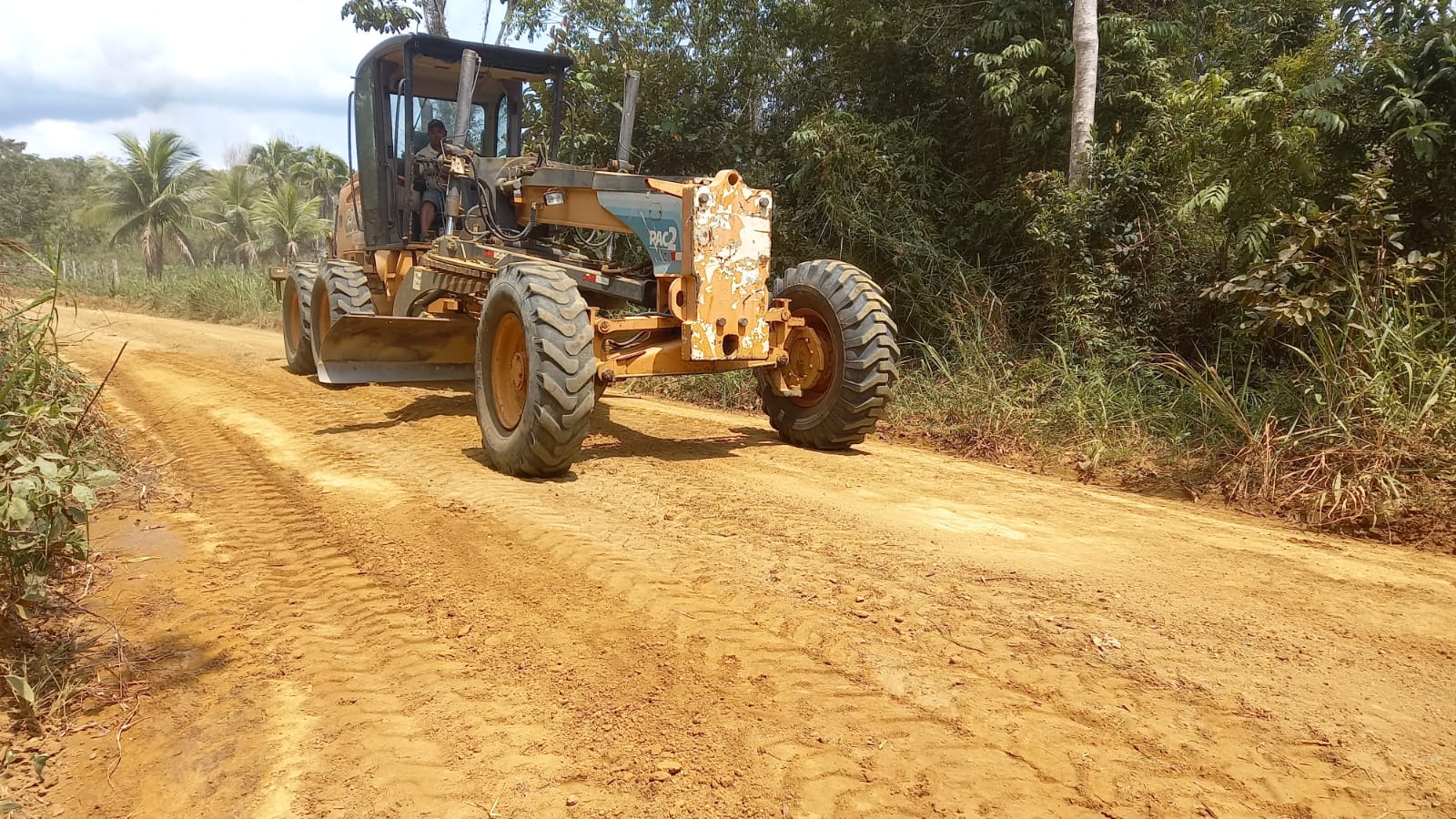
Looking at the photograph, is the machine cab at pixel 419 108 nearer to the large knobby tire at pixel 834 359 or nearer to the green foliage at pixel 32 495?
the large knobby tire at pixel 834 359

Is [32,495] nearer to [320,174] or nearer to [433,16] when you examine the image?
[433,16]

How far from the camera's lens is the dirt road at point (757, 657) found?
7.63 ft

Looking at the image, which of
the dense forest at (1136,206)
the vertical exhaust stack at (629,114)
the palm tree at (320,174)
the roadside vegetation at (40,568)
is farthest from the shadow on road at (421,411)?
the palm tree at (320,174)

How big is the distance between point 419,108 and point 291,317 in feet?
11.4

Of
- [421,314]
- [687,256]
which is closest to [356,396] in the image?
[421,314]

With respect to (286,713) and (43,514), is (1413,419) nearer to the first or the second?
(286,713)

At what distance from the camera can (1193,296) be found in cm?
773

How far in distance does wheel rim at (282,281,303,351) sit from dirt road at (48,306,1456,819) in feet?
17.2

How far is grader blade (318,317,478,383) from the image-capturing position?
767 centimetres

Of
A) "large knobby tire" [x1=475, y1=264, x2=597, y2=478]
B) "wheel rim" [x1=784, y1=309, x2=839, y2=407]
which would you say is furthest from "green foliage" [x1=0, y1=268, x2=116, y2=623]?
"wheel rim" [x1=784, y1=309, x2=839, y2=407]

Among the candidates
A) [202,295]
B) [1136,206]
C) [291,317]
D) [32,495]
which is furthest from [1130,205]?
[202,295]

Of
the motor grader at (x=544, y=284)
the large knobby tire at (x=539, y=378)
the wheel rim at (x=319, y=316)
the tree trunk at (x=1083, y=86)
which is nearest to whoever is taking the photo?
the large knobby tire at (x=539, y=378)

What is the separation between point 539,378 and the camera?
16.4 feet

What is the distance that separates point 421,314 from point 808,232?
4672mm
